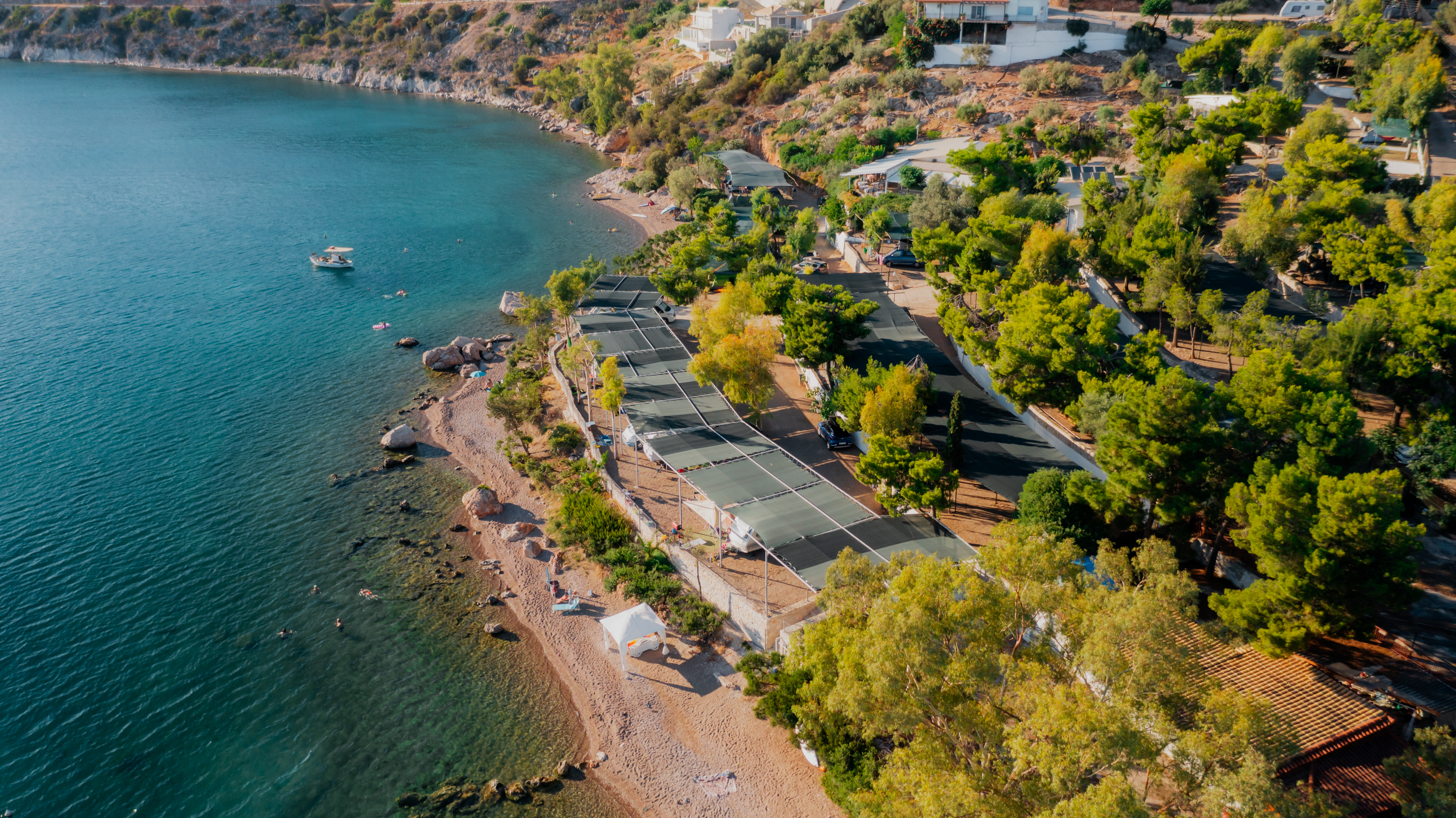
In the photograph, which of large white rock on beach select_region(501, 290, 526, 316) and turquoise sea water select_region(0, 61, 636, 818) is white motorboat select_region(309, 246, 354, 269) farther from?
large white rock on beach select_region(501, 290, 526, 316)

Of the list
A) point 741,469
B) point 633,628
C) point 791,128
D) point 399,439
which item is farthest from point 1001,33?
point 633,628

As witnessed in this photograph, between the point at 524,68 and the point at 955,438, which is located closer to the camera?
the point at 955,438

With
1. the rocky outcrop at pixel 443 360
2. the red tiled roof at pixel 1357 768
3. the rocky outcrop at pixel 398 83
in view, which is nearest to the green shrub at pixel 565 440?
the rocky outcrop at pixel 443 360

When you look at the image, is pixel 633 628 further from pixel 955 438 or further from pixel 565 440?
pixel 955 438

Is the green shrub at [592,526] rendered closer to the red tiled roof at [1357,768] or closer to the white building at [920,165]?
the red tiled roof at [1357,768]

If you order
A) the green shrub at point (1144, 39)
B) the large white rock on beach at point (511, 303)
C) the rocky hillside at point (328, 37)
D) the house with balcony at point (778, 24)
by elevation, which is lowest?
the large white rock on beach at point (511, 303)

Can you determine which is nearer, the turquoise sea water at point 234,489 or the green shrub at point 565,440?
the turquoise sea water at point 234,489

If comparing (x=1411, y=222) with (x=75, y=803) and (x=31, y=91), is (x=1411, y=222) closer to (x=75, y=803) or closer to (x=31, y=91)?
(x=75, y=803)
